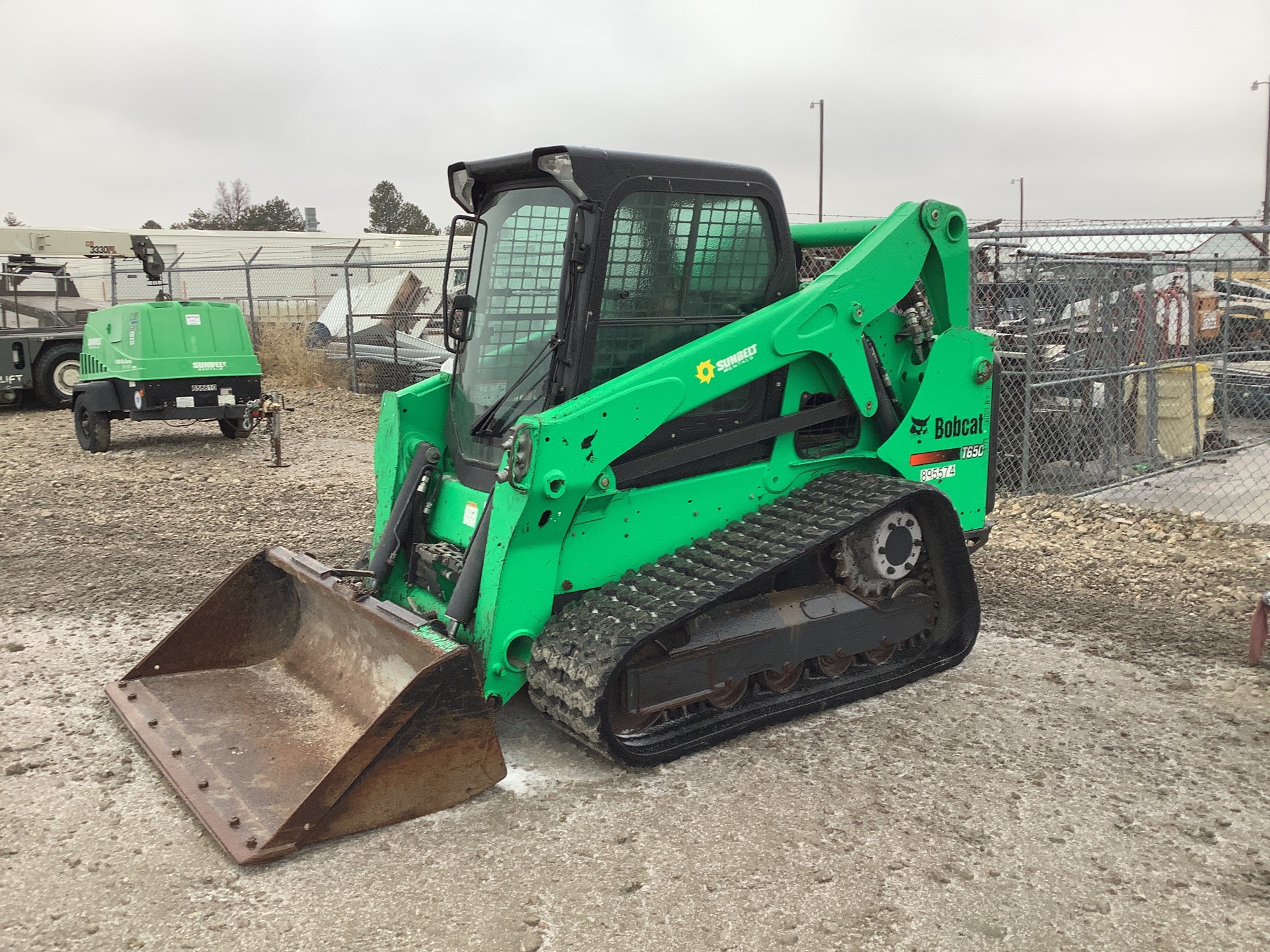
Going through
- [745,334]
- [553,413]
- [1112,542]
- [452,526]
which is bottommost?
[1112,542]

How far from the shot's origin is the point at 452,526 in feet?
15.3

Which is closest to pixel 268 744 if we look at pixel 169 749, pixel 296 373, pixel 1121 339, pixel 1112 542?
pixel 169 749

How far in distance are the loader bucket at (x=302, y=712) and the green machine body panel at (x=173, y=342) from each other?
7.27 metres

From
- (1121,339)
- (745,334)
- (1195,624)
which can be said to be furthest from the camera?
(1121,339)

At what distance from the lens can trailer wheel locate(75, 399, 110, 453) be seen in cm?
1138

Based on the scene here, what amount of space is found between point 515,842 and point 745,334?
2151 mm

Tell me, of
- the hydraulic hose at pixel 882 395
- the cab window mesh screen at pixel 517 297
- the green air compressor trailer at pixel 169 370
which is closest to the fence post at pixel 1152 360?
the hydraulic hose at pixel 882 395

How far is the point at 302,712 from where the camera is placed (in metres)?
4.21

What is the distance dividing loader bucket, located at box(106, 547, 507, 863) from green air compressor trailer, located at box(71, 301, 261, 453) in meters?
7.23

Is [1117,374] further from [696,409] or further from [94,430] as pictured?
[94,430]

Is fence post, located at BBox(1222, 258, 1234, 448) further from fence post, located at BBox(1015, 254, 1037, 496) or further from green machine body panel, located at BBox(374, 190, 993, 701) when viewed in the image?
green machine body panel, located at BBox(374, 190, 993, 701)

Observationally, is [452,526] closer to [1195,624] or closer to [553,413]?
[553,413]

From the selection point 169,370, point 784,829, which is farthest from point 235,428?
point 784,829

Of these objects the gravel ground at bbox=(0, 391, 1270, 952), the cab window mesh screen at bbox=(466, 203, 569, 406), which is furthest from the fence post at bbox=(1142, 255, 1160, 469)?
the cab window mesh screen at bbox=(466, 203, 569, 406)
